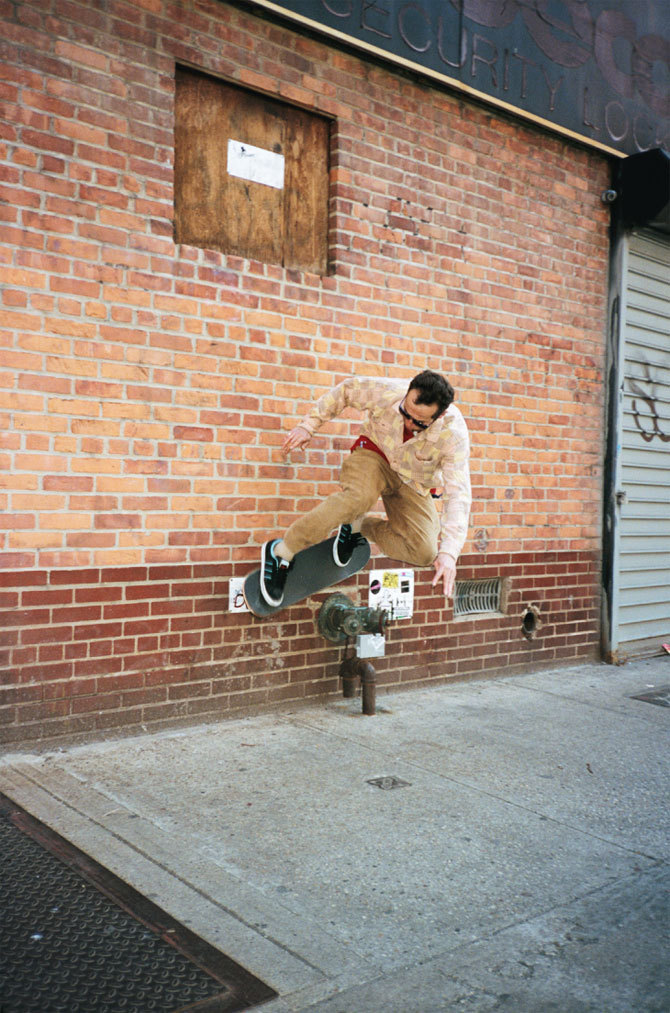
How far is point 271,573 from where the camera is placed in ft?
16.1

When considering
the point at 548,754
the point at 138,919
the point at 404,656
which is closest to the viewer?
the point at 138,919

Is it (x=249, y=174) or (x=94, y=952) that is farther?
(x=249, y=174)

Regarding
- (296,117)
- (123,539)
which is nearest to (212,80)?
(296,117)

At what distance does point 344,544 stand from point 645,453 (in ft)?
12.9

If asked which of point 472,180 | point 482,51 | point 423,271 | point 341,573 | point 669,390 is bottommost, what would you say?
point 341,573

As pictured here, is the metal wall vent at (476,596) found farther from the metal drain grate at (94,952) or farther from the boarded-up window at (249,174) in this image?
the metal drain grate at (94,952)

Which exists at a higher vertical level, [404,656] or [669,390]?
[669,390]

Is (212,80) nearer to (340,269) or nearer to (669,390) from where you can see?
(340,269)

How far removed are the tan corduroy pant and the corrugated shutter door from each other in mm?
3180

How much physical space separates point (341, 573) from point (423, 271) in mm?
2260

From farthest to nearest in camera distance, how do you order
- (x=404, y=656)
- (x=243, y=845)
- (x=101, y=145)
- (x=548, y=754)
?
(x=404, y=656) → (x=548, y=754) → (x=101, y=145) → (x=243, y=845)

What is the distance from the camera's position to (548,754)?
4.72m

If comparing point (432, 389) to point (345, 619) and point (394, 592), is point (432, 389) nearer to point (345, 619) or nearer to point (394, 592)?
point (345, 619)

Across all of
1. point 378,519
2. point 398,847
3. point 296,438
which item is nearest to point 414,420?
point 296,438
